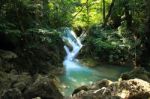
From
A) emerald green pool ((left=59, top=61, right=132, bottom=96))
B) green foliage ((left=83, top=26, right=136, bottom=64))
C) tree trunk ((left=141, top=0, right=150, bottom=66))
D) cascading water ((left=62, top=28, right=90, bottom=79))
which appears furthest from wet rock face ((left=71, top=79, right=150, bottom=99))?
green foliage ((left=83, top=26, right=136, bottom=64))

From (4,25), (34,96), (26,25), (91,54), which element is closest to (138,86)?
(34,96)

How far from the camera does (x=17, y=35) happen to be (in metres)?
13.9

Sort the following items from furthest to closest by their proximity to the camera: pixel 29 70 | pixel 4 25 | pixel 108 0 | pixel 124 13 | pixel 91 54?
1. pixel 108 0
2. pixel 124 13
3. pixel 91 54
4. pixel 29 70
5. pixel 4 25

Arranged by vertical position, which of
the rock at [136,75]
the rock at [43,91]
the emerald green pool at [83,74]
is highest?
the rock at [43,91]

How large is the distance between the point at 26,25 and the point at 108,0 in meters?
12.5

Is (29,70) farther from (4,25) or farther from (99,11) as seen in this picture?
(99,11)

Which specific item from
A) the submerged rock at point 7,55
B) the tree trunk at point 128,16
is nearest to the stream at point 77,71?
the submerged rock at point 7,55

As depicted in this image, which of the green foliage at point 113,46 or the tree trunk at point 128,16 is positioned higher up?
the tree trunk at point 128,16

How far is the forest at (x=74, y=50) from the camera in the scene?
30.0 feet

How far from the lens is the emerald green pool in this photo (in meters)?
14.5

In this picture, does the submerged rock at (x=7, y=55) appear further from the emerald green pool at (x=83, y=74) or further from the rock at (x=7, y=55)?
the emerald green pool at (x=83, y=74)

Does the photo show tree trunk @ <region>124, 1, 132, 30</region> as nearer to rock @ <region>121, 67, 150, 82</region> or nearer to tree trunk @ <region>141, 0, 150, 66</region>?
tree trunk @ <region>141, 0, 150, 66</region>

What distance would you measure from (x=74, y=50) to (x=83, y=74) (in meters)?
4.62

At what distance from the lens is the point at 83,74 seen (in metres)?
16.8
